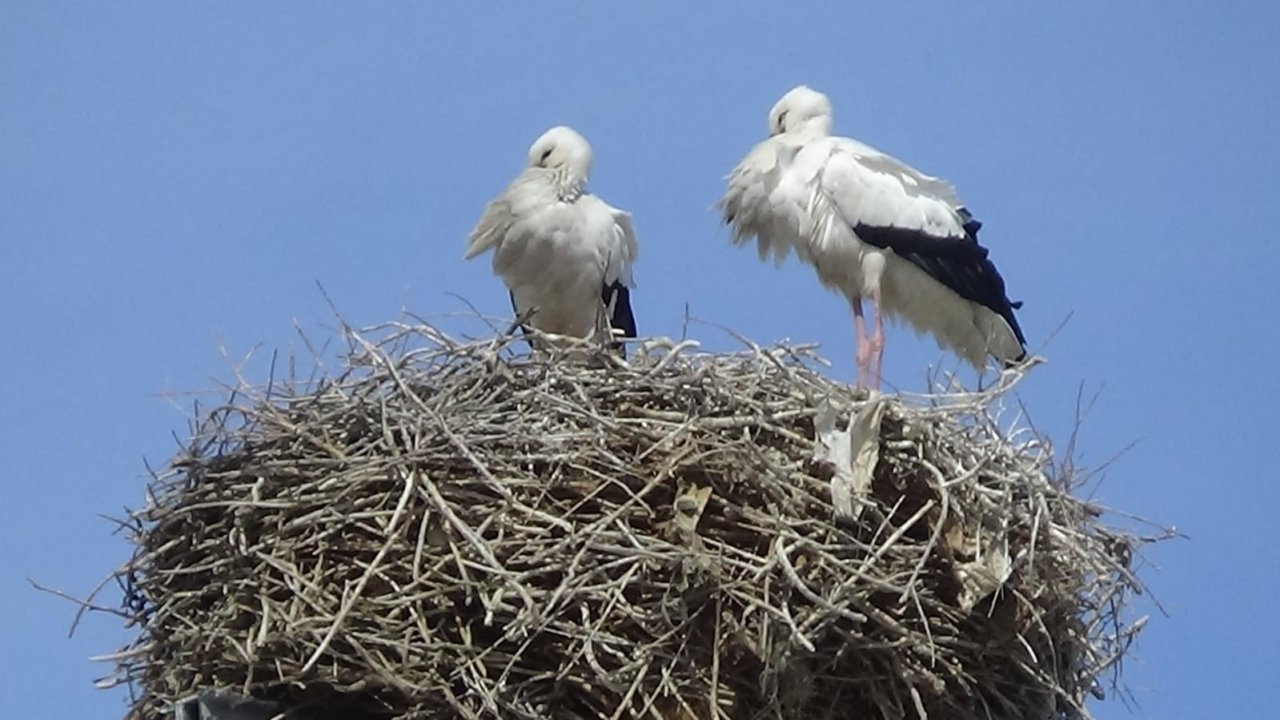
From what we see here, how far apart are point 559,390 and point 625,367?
0.18 m

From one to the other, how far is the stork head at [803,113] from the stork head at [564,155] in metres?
0.65

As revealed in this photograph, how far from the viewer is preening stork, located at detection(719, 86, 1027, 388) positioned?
791 centimetres

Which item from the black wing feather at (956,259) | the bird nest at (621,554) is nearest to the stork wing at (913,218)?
the black wing feather at (956,259)

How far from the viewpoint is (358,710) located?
19.9ft

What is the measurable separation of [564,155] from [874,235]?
1231 millimetres

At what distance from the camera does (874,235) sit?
311 inches

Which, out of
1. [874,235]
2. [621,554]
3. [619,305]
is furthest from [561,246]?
[621,554]

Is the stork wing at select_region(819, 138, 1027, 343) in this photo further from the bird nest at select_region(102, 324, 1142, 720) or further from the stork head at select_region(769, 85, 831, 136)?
the bird nest at select_region(102, 324, 1142, 720)

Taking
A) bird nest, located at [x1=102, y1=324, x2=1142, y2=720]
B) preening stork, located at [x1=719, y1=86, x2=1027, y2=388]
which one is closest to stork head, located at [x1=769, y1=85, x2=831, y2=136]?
preening stork, located at [x1=719, y1=86, x2=1027, y2=388]

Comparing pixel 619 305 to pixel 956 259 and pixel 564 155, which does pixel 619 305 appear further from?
pixel 956 259

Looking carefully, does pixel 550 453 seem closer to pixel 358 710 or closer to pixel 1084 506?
pixel 358 710

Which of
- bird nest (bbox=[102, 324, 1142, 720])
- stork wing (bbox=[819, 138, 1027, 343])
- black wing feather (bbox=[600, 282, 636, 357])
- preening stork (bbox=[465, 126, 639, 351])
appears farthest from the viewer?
black wing feather (bbox=[600, 282, 636, 357])

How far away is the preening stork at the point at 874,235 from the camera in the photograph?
26.0 ft

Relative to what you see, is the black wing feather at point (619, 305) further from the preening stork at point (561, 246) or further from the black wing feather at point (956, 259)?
the black wing feather at point (956, 259)
